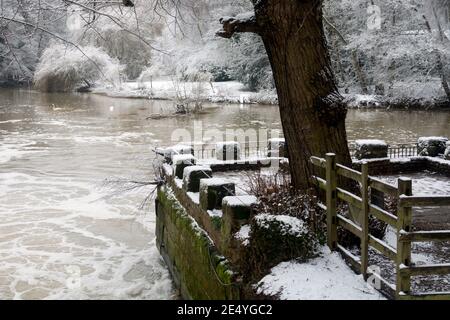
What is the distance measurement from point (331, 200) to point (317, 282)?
48.1 inches

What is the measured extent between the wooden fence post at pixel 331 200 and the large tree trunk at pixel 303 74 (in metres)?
1.02

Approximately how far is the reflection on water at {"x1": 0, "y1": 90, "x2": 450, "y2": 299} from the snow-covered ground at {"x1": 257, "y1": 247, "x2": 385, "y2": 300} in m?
4.72

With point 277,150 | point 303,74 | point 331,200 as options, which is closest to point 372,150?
point 277,150

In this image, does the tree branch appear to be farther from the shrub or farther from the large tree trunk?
the shrub

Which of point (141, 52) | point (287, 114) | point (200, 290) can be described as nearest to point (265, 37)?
point (287, 114)

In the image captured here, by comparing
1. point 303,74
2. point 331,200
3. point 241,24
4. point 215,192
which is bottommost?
point 215,192

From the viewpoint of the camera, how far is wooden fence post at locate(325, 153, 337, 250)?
6.37 meters

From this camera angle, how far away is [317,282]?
18.4 feet

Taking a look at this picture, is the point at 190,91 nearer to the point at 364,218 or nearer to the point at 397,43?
the point at 397,43

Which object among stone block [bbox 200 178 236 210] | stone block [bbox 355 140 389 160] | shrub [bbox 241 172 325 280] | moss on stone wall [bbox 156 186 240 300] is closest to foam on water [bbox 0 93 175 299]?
moss on stone wall [bbox 156 186 240 300]

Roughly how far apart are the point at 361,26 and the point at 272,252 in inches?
1246

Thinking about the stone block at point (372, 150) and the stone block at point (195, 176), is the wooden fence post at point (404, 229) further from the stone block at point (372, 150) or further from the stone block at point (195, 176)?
the stone block at point (372, 150)

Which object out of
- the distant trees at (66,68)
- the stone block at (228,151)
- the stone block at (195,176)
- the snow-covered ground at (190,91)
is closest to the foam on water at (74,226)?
the stone block at (195,176)

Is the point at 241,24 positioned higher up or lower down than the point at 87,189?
higher up
